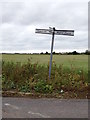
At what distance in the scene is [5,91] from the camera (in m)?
9.85

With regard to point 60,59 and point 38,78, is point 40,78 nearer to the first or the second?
point 38,78

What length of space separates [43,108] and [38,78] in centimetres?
369

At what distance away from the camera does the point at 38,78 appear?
11414 mm

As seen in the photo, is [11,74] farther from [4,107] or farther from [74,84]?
[4,107]

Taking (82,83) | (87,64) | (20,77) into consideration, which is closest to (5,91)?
(20,77)

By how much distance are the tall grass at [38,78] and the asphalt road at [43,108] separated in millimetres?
1225

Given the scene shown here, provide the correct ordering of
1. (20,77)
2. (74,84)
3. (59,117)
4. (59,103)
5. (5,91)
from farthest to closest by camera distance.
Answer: (20,77) < (74,84) < (5,91) < (59,103) < (59,117)

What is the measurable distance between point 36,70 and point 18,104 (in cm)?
431

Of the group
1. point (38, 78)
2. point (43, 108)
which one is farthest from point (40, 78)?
point (43, 108)

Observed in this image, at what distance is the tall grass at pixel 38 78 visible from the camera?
1020 cm

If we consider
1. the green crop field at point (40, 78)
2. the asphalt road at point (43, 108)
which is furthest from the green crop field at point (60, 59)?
the asphalt road at point (43, 108)

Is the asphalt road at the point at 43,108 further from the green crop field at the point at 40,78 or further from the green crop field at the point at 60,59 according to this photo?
the green crop field at the point at 60,59

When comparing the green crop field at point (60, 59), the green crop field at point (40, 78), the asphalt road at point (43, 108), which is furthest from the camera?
the green crop field at point (60, 59)

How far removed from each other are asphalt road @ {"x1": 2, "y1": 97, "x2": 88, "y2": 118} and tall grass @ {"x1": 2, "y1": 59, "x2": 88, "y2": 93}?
48.2 inches
